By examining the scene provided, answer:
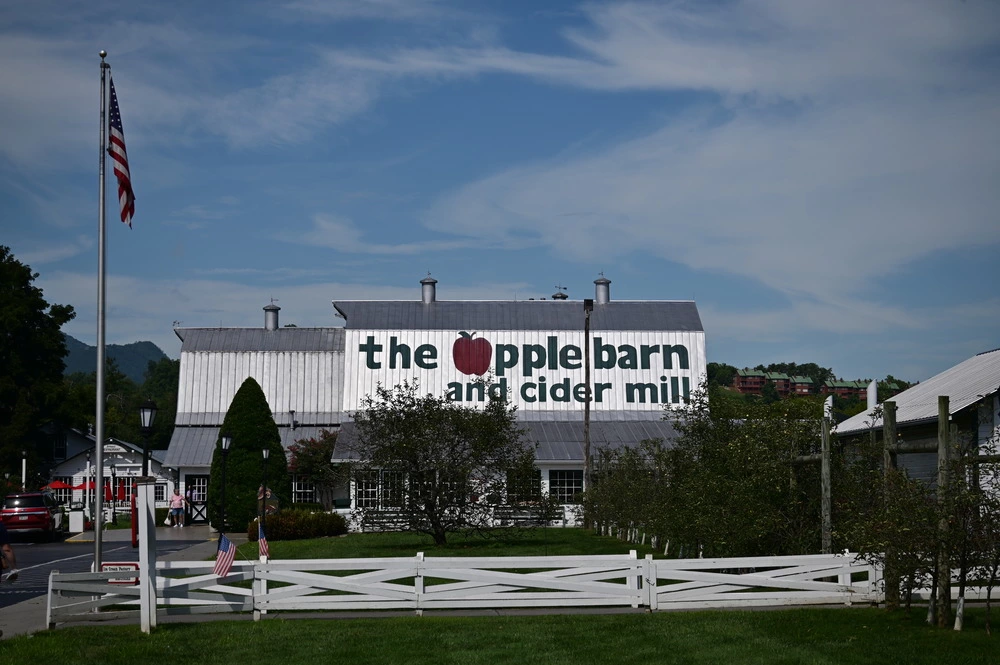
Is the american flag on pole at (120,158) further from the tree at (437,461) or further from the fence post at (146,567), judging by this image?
the tree at (437,461)

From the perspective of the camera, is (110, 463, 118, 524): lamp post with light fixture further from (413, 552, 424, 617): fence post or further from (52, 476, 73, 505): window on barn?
(413, 552, 424, 617): fence post

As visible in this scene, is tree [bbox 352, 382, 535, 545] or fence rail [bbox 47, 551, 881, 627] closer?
fence rail [bbox 47, 551, 881, 627]

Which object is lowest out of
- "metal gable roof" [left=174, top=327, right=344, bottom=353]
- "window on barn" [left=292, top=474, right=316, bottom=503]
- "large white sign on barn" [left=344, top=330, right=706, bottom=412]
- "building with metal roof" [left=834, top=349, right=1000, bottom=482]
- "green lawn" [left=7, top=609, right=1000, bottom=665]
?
"window on barn" [left=292, top=474, right=316, bottom=503]

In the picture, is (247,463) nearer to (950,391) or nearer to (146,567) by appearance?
(950,391)

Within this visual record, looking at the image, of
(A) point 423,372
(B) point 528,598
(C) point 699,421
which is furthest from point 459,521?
(A) point 423,372

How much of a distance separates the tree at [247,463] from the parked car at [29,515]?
595cm

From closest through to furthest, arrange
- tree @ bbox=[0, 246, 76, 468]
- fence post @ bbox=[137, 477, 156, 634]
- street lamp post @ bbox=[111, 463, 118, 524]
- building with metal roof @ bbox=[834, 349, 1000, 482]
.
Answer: fence post @ bbox=[137, 477, 156, 634], building with metal roof @ bbox=[834, 349, 1000, 482], street lamp post @ bbox=[111, 463, 118, 524], tree @ bbox=[0, 246, 76, 468]

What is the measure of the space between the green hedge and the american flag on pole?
56.9 feet

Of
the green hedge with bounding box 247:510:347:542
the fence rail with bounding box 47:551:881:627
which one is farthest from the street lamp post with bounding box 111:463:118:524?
the fence rail with bounding box 47:551:881:627

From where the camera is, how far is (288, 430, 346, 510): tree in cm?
4753

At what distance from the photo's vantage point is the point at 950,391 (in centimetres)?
2736

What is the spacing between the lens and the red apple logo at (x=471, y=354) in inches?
2025

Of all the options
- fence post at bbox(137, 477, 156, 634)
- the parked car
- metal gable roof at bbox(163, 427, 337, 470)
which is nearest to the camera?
fence post at bbox(137, 477, 156, 634)

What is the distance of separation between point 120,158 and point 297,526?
63.8 ft
